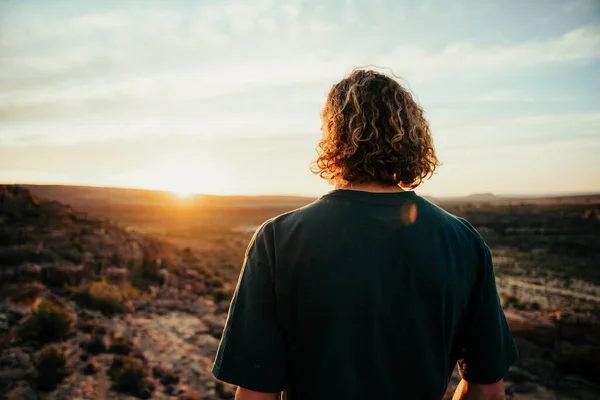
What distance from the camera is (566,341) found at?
930cm

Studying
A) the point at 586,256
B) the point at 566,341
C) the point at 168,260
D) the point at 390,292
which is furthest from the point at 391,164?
the point at 586,256

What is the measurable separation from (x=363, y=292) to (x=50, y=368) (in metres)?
7.42

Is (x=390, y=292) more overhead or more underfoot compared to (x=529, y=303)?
more overhead

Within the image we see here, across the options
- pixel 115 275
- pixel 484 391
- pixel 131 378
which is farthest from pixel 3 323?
pixel 484 391

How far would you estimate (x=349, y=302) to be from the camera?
4.04 ft

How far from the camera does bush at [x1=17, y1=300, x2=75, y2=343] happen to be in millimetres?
7844

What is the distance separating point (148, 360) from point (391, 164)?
27.4 feet

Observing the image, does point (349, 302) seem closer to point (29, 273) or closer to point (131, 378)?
point (131, 378)

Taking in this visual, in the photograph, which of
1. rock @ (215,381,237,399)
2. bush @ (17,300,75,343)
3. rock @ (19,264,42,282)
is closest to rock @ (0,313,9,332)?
bush @ (17,300,75,343)

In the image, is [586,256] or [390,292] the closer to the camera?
[390,292]

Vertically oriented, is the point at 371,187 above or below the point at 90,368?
above

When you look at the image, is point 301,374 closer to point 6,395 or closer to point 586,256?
point 6,395

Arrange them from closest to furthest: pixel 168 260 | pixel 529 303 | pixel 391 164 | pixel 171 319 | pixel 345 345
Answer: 1. pixel 345 345
2. pixel 391 164
3. pixel 171 319
4. pixel 529 303
5. pixel 168 260

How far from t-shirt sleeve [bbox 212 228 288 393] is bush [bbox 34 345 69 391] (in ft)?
22.1
